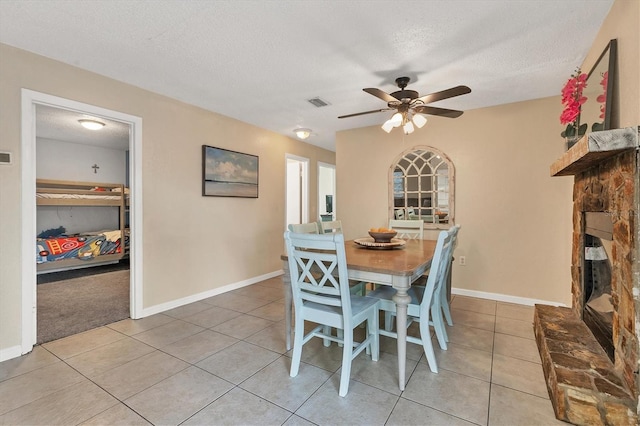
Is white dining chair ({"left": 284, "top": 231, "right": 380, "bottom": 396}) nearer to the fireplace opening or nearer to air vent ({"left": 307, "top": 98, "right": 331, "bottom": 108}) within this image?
the fireplace opening

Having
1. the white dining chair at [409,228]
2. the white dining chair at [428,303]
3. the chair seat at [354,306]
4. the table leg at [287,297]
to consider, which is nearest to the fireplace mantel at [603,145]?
the white dining chair at [428,303]

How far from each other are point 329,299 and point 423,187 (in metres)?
2.71

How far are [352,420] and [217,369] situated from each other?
39.6 inches

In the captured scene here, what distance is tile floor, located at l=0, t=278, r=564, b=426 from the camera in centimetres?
156

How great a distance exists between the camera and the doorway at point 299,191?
5.59 m

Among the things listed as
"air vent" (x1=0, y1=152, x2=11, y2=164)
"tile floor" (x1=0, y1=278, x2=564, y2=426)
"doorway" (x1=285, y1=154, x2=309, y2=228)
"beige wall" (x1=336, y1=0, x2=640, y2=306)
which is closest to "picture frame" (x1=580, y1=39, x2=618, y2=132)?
"beige wall" (x1=336, y1=0, x2=640, y2=306)

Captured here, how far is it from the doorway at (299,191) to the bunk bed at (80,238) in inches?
127

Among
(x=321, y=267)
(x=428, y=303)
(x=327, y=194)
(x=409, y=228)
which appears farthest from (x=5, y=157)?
(x=327, y=194)

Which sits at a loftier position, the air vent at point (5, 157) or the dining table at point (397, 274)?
the air vent at point (5, 157)

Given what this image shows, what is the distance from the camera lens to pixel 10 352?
7.14 ft

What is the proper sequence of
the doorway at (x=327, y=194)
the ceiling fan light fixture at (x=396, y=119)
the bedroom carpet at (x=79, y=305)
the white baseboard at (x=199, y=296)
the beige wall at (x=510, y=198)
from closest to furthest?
the ceiling fan light fixture at (x=396, y=119)
the bedroom carpet at (x=79, y=305)
the white baseboard at (x=199, y=296)
the beige wall at (x=510, y=198)
the doorway at (x=327, y=194)

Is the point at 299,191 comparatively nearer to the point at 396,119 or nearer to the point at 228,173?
the point at 228,173

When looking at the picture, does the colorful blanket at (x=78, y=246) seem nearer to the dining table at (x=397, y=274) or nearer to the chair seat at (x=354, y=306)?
the dining table at (x=397, y=274)

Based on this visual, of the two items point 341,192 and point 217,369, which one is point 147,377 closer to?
point 217,369
